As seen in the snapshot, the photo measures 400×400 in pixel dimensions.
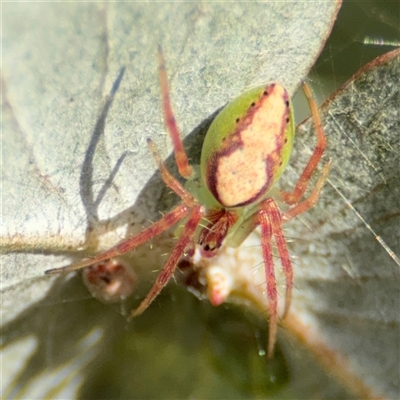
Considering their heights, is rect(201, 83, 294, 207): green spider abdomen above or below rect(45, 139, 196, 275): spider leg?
above

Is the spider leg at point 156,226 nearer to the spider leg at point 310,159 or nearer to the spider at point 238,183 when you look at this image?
the spider at point 238,183

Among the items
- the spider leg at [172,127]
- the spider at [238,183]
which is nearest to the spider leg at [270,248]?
the spider at [238,183]

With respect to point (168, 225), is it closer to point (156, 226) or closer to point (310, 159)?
point (156, 226)

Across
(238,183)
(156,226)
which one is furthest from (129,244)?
(238,183)

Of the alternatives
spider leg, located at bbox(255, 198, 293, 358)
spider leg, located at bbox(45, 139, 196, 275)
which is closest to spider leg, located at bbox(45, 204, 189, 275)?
spider leg, located at bbox(45, 139, 196, 275)

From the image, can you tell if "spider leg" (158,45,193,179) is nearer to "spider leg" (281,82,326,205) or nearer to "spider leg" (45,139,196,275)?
"spider leg" (45,139,196,275)

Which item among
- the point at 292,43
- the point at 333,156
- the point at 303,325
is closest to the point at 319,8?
the point at 292,43

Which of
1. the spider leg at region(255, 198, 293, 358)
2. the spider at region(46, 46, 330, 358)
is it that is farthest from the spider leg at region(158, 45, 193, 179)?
the spider leg at region(255, 198, 293, 358)

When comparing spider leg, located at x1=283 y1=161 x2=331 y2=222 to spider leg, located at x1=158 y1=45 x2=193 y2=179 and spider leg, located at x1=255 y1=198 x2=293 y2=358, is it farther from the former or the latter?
spider leg, located at x1=158 y1=45 x2=193 y2=179

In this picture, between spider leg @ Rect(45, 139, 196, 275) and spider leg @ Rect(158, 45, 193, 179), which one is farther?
spider leg @ Rect(45, 139, 196, 275)
